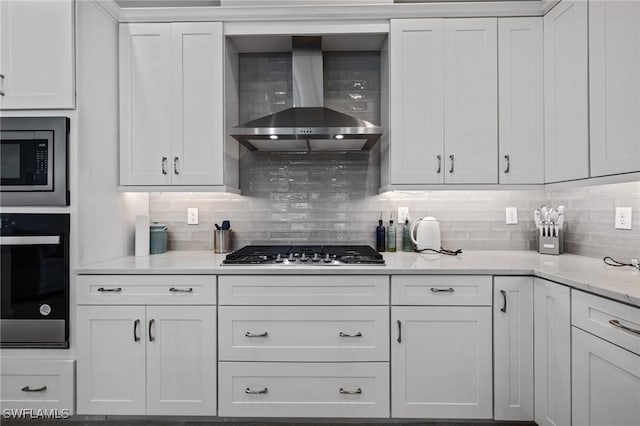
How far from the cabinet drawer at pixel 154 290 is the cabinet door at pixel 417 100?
52.9 inches

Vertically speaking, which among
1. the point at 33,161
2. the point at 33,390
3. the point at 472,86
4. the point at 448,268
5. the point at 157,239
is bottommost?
the point at 33,390

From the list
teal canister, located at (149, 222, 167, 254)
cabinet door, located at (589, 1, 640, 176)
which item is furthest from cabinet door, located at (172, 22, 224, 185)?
cabinet door, located at (589, 1, 640, 176)

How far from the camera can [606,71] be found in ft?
5.77

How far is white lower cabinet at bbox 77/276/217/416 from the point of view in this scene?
199 centimetres

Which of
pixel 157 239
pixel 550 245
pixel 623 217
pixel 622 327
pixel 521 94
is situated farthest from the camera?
pixel 157 239

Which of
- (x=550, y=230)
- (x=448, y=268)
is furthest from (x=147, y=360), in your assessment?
(x=550, y=230)

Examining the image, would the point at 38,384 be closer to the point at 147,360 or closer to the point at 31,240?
the point at 147,360

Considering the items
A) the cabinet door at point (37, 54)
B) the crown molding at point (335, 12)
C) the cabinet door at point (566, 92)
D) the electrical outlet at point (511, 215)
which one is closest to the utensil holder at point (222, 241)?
the cabinet door at point (37, 54)

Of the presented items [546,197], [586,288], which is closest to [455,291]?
[586,288]

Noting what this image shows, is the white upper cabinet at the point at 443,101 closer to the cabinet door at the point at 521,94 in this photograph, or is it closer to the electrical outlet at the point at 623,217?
the cabinet door at the point at 521,94

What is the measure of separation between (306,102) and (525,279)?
1.74 meters

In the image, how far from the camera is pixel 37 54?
6.59 ft

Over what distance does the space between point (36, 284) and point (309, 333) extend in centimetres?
154

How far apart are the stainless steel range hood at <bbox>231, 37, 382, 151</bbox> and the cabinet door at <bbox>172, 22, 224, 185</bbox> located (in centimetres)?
24
